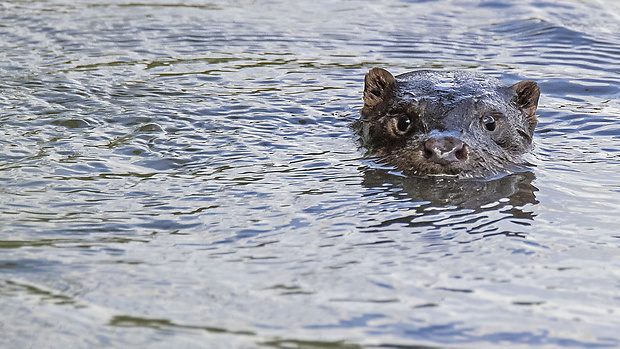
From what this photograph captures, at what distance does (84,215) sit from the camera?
6.38 metres

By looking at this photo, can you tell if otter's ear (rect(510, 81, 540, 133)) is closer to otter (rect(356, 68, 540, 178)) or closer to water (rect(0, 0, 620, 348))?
otter (rect(356, 68, 540, 178))

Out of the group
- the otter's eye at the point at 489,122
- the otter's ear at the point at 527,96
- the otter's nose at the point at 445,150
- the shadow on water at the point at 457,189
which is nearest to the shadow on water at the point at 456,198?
the shadow on water at the point at 457,189

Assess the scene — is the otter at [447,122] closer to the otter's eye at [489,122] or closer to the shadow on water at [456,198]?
the otter's eye at [489,122]

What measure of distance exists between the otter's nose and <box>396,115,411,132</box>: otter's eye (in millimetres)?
725

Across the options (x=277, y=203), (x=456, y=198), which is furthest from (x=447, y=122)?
(x=277, y=203)

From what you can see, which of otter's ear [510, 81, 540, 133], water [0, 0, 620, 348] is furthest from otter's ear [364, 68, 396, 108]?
otter's ear [510, 81, 540, 133]

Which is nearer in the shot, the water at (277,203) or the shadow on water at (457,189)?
the water at (277,203)

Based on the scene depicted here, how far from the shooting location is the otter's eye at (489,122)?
8467mm

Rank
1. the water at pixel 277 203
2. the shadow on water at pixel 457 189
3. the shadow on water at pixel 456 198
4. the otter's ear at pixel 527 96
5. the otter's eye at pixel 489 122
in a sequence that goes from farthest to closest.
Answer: the otter's ear at pixel 527 96
the otter's eye at pixel 489 122
the shadow on water at pixel 457 189
the shadow on water at pixel 456 198
the water at pixel 277 203

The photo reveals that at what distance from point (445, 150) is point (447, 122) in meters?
0.55

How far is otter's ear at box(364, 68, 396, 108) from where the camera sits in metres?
9.27

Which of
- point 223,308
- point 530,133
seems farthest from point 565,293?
point 530,133

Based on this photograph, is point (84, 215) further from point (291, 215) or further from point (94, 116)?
point (94, 116)

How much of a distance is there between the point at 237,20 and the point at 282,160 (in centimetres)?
628
